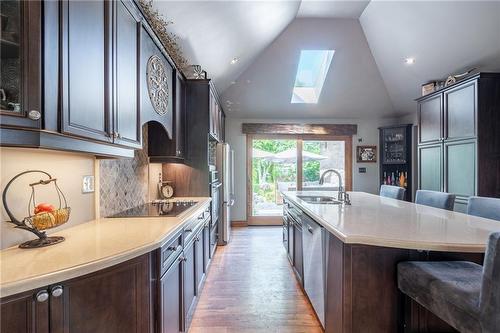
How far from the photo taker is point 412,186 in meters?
5.39

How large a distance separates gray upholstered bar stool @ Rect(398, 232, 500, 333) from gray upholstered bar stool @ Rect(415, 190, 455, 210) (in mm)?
1099

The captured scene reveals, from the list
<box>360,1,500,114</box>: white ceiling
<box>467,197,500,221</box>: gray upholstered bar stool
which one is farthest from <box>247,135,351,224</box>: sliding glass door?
<box>467,197,500,221</box>: gray upholstered bar stool

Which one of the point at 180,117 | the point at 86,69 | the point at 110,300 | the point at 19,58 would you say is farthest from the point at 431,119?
the point at 19,58

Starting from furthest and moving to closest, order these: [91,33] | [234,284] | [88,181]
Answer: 1. [234,284]
2. [88,181]
3. [91,33]

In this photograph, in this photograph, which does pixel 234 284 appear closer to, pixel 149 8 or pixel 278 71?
pixel 149 8

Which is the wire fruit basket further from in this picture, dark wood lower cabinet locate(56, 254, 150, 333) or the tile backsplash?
the tile backsplash

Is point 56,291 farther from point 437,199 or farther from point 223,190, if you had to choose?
point 223,190

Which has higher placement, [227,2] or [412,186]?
[227,2]

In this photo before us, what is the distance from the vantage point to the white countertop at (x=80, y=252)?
2.96 feet

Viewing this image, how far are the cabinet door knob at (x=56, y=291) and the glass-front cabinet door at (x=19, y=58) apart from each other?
60 centimetres

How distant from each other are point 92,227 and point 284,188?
4758mm

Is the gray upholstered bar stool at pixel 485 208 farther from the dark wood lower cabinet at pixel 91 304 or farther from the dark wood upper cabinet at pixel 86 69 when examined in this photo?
the dark wood upper cabinet at pixel 86 69

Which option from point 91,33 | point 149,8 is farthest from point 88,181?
point 149,8

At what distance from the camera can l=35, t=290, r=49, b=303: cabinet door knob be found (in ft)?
2.95
